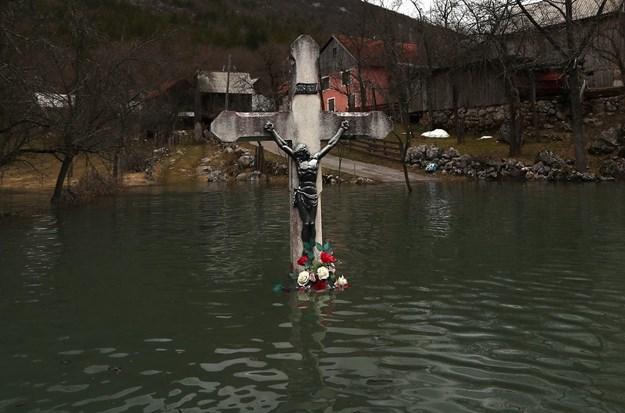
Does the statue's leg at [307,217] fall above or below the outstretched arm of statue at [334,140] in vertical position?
below

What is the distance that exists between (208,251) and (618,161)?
30811 mm

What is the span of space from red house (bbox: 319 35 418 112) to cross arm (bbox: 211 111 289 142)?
161ft

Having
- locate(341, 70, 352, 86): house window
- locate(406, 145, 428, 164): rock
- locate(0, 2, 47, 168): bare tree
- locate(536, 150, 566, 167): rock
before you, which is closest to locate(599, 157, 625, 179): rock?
locate(536, 150, 566, 167): rock

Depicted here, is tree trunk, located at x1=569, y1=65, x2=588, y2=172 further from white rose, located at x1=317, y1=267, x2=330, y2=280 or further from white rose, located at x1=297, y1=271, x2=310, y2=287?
white rose, located at x1=297, y1=271, x2=310, y2=287

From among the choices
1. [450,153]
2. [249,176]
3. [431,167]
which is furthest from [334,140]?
[249,176]

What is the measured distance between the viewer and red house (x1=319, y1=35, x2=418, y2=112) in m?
61.5

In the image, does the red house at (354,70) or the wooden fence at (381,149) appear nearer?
the wooden fence at (381,149)

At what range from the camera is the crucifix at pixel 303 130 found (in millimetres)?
8938

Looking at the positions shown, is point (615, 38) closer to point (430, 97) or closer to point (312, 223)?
point (430, 97)

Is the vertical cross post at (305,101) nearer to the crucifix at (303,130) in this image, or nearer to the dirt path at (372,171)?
the crucifix at (303,130)

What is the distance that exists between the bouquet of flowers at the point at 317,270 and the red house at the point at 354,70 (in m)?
49.6

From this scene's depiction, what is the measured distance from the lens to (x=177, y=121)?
7894cm

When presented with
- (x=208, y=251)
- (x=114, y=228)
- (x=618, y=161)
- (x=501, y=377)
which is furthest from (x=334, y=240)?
(x=618, y=161)

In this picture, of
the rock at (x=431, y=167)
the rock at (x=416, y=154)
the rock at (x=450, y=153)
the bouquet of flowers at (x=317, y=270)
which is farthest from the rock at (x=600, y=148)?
the bouquet of flowers at (x=317, y=270)
